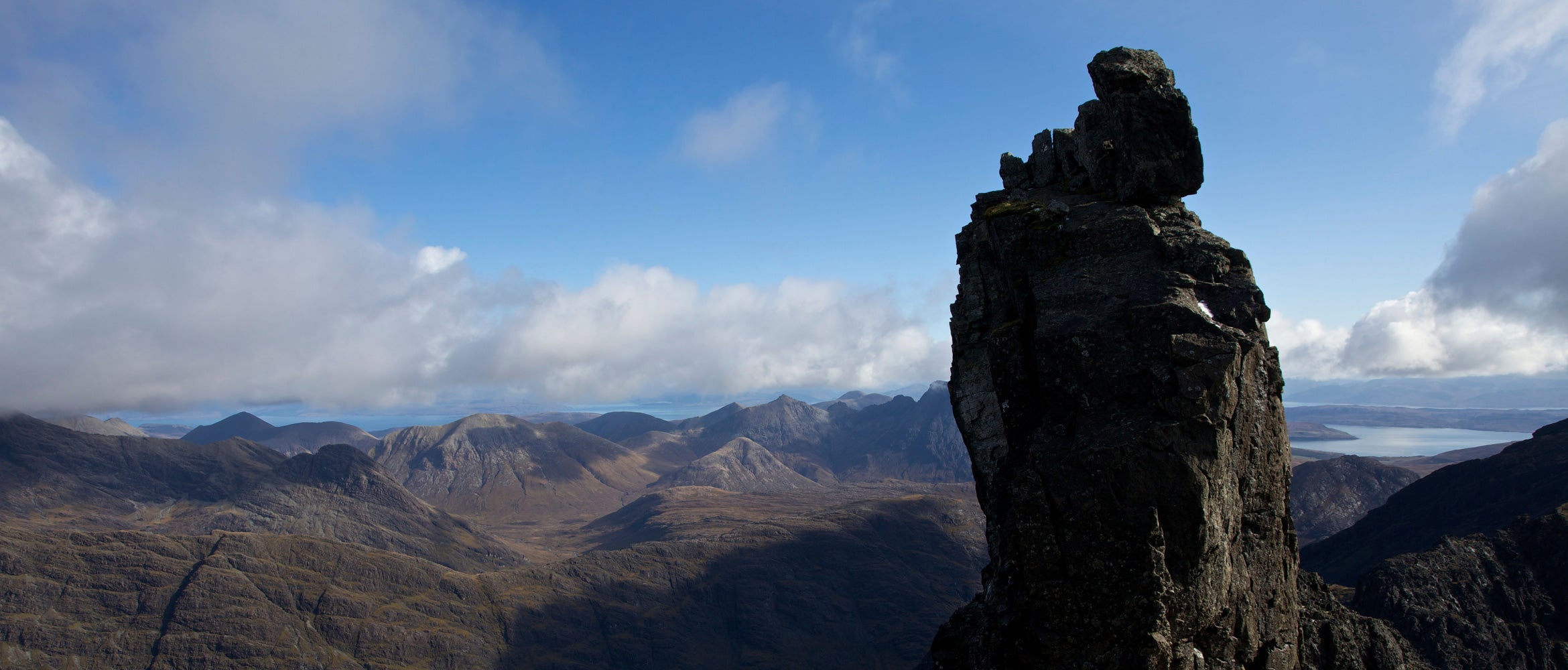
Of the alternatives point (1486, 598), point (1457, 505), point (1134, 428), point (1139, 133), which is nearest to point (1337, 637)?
point (1134, 428)

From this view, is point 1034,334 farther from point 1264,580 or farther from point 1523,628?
point 1523,628

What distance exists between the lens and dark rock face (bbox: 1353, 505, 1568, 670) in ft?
231

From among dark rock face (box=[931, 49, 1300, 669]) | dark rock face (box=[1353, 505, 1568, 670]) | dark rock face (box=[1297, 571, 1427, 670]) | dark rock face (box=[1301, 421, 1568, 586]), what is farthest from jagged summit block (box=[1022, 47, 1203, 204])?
dark rock face (box=[1301, 421, 1568, 586])

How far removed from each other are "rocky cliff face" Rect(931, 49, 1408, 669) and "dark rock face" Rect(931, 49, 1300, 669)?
49mm

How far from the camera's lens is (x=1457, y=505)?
152m

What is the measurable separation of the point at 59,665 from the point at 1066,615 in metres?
217

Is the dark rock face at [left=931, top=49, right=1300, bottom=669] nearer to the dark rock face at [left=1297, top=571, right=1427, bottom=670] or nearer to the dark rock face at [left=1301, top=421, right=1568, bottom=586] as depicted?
the dark rock face at [left=1297, top=571, right=1427, bottom=670]

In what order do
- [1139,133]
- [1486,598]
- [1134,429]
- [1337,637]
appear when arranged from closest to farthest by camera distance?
[1134,429]
[1139,133]
[1337,637]
[1486,598]

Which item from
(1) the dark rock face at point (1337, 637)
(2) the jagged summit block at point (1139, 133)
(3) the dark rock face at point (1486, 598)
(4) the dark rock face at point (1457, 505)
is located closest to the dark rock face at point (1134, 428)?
(2) the jagged summit block at point (1139, 133)

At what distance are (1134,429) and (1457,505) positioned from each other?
611 ft

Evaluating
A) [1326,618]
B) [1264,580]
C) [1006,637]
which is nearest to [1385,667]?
[1326,618]

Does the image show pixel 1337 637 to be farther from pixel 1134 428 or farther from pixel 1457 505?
pixel 1457 505

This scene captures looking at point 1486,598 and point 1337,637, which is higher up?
point 1337,637

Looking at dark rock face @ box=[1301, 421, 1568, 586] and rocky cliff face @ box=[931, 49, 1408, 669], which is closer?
rocky cliff face @ box=[931, 49, 1408, 669]
